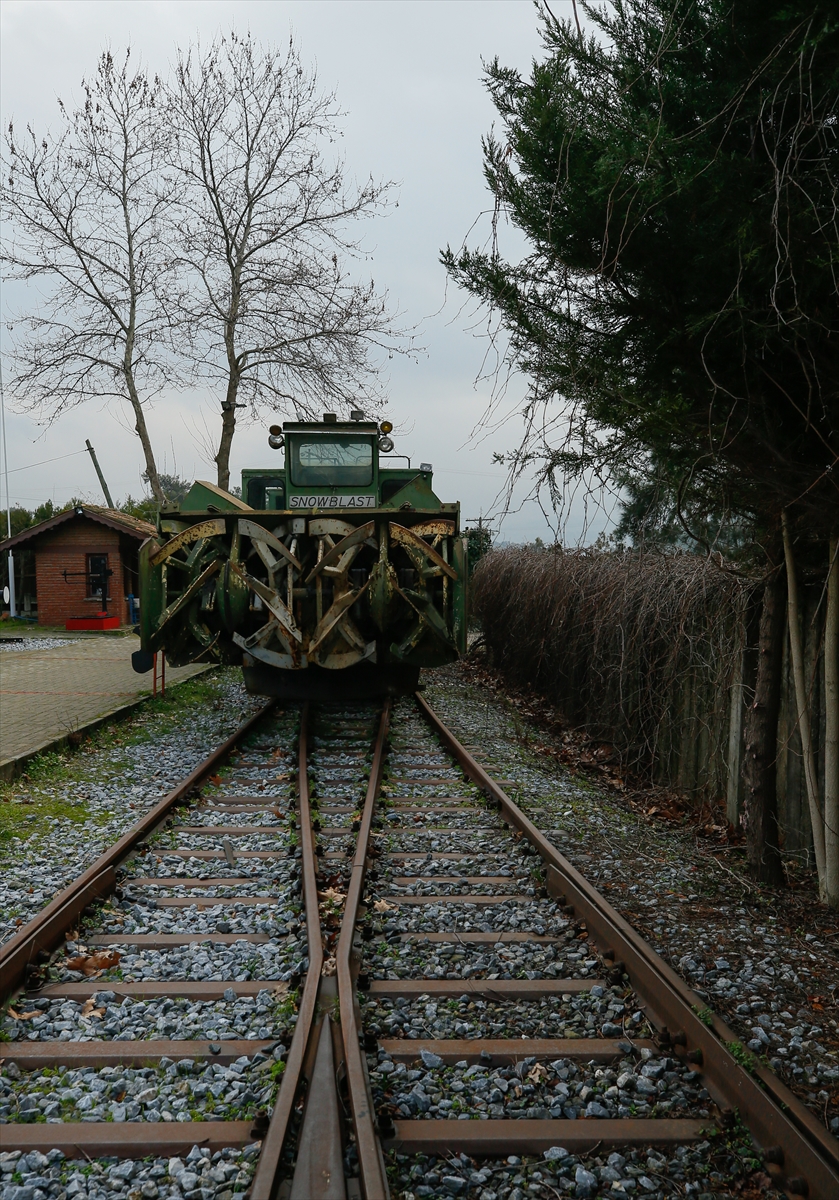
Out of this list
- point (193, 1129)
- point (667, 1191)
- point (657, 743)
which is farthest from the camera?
point (657, 743)

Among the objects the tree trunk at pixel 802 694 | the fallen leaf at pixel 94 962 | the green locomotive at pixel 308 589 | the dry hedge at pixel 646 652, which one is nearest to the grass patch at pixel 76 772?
the green locomotive at pixel 308 589

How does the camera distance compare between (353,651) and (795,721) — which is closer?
(795,721)

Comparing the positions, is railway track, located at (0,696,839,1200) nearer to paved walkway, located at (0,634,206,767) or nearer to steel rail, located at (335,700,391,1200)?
steel rail, located at (335,700,391,1200)

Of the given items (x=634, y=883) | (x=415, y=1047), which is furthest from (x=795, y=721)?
(x=415, y=1047)

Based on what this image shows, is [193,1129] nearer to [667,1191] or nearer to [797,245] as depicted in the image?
[667,1191]

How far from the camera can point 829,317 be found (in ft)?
10.8

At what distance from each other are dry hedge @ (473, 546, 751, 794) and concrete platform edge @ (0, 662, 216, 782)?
478 centimetres

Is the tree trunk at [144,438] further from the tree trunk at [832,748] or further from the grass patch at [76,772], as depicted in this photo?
the tree trunk at [832,748]

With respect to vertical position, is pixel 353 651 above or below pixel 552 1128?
above

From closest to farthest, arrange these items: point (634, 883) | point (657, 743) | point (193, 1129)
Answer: point (193, 1129)
point (634, 883)
point (657, 743)

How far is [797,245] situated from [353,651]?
6.09 meters

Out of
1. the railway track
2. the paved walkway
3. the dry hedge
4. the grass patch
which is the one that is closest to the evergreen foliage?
the dry hedge

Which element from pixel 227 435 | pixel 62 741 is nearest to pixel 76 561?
pixel 227 435

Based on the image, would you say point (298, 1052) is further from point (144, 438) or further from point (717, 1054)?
point (144, 438)
